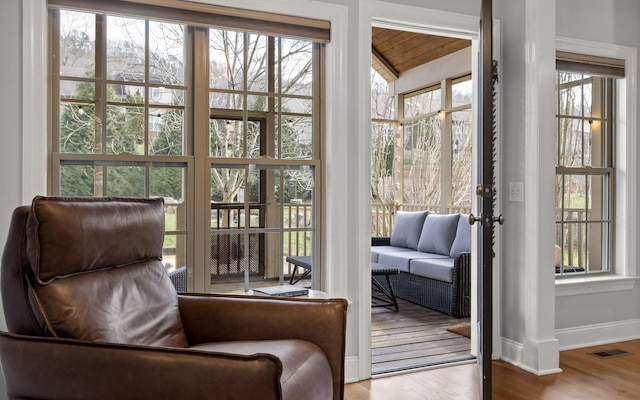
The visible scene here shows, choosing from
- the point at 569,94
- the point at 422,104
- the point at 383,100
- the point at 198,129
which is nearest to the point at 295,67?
the point at 198,129

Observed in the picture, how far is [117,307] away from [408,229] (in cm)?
449

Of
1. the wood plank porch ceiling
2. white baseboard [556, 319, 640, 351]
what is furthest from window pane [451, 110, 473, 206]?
white baseboard [556, 319, 640, 351]

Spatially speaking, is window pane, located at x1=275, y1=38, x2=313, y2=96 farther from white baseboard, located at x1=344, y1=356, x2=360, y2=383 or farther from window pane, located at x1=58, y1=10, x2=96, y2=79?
white baseboard, located at x1=344, y1=356, x2=360, y2=383

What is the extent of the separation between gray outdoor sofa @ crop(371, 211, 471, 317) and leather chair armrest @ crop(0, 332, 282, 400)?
342 cm

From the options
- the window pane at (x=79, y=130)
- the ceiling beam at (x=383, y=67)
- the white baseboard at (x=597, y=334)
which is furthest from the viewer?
the ceiling beam at (x=383, y=67)

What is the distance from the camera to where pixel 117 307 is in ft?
5.85

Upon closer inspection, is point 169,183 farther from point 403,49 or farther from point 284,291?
point 403,49

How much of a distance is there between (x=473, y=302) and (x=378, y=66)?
504 centimetres

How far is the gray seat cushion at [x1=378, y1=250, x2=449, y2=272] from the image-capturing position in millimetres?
5086

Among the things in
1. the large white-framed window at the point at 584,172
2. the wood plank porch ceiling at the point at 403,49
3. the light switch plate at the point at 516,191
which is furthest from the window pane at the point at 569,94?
the wood plank porch ceiling at the point at 403,49

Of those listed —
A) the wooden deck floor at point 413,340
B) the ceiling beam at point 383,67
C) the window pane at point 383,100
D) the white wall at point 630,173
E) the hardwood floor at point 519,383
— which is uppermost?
the ceiling beam at point 383,67

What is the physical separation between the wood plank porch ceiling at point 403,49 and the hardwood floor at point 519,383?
4222mm

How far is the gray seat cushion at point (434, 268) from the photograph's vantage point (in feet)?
14.9

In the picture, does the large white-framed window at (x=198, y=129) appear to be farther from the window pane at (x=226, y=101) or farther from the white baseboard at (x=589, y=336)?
the white baseboard at (x=589, y=336)
